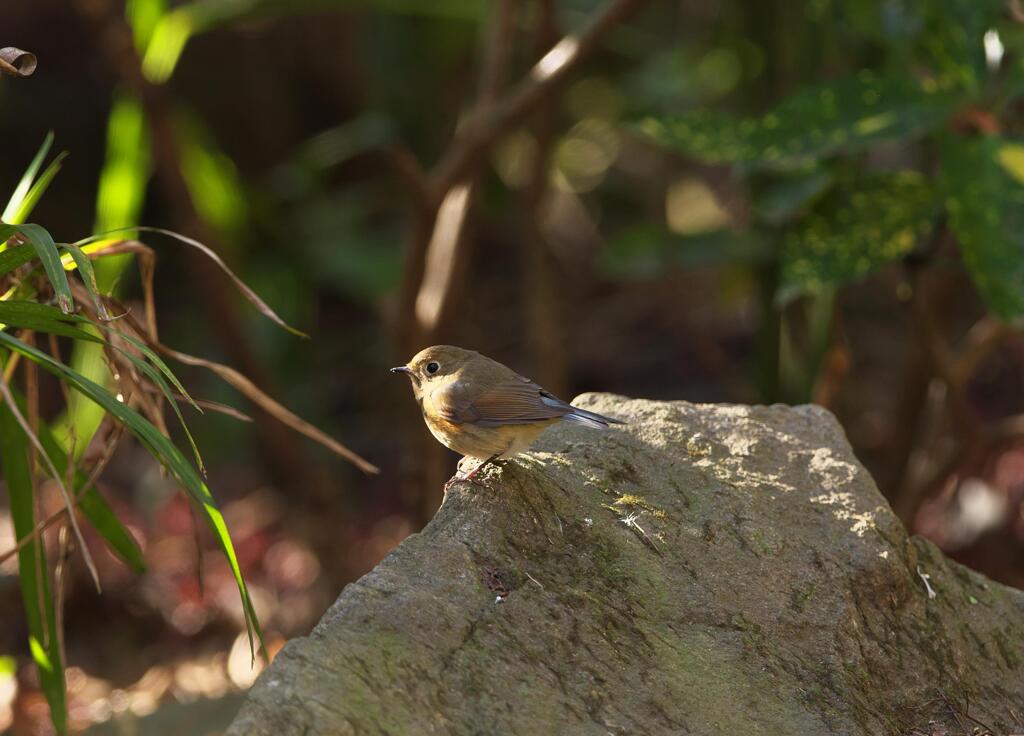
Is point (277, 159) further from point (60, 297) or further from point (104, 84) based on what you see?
point (60, 297)

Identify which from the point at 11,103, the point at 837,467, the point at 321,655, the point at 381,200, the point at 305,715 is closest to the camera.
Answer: the point at 305,715

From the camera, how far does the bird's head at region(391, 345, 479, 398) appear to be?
3400 millimetres

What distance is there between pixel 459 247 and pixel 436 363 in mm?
1597

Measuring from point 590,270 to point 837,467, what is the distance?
19.5 feet

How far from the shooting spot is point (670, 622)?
255cm

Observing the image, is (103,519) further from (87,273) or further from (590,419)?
(590,419)

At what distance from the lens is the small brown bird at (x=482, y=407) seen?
9.81ft

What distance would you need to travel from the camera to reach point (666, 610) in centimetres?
257

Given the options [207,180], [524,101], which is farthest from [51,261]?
[207,180]

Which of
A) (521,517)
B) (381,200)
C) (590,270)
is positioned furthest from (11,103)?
(521,517)

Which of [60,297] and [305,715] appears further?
[60,297]

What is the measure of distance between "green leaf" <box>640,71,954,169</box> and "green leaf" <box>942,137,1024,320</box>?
18 cm

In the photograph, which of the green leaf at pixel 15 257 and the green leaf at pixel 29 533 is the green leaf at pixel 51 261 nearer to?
the green leaf at pixel 15 257

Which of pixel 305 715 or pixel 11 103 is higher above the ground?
pixel 305 715
